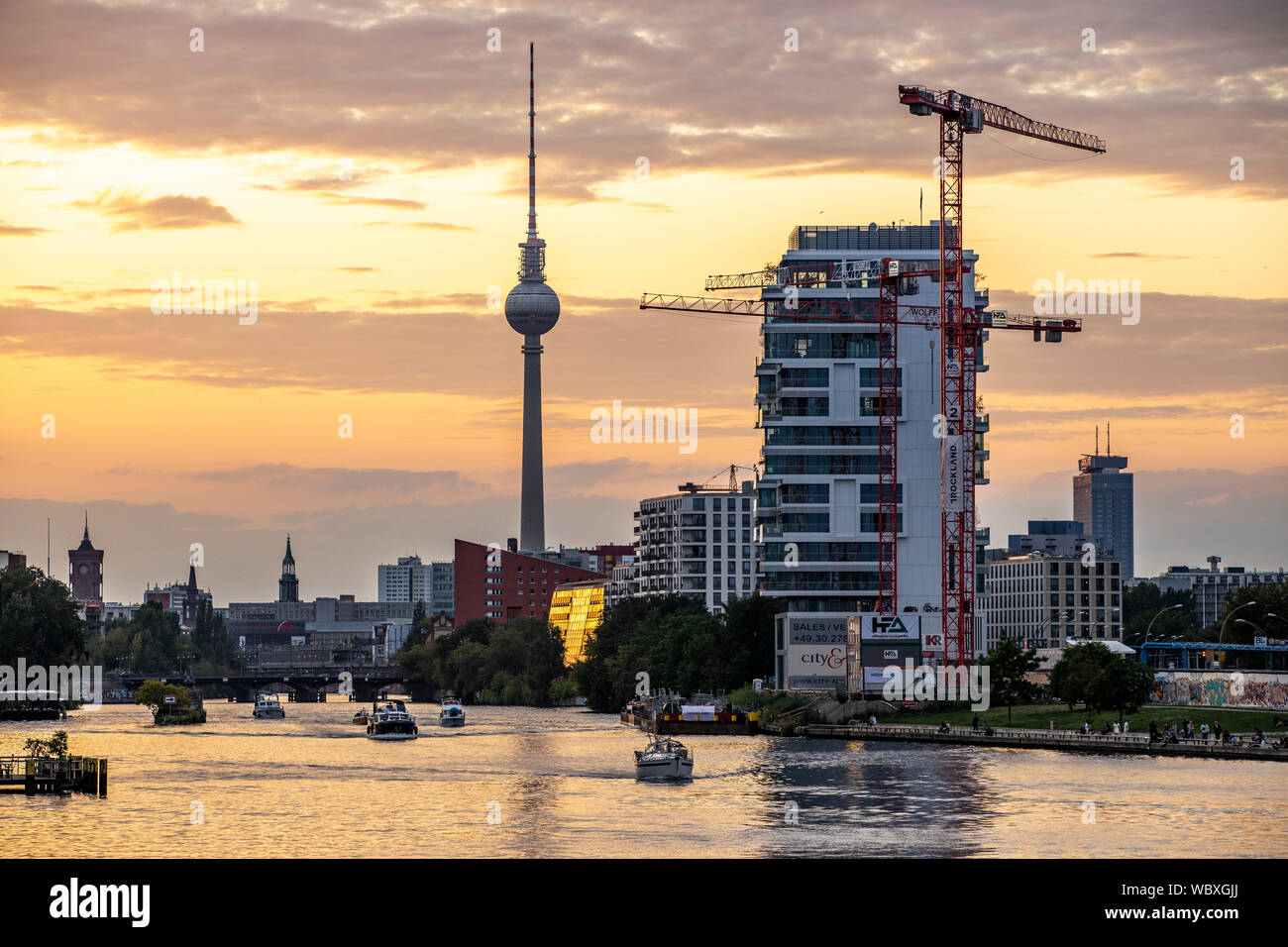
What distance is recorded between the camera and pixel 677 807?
100 meters

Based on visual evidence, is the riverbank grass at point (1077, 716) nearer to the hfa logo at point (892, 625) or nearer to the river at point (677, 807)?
the river at point (677, 807)

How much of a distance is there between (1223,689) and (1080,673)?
1322 cm

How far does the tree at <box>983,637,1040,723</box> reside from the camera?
169 metres

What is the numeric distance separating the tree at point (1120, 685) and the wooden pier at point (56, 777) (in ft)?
265

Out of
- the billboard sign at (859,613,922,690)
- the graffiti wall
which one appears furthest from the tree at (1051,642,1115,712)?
the billboard sign at (859,613,922,690)

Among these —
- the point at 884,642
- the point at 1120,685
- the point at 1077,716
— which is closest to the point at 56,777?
the point at 1120,685

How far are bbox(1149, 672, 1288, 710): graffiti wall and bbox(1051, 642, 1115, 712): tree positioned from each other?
732cm

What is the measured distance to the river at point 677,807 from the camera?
80.9 m

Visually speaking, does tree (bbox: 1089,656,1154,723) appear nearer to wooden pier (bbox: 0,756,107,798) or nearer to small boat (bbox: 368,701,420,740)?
small boat (bbox: 368,701,420,740)

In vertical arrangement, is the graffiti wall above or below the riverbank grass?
above

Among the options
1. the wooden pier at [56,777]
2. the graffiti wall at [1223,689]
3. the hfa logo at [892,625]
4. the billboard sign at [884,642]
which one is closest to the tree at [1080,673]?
the graffiti wall at [1223,689]

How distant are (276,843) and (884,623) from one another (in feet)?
395
